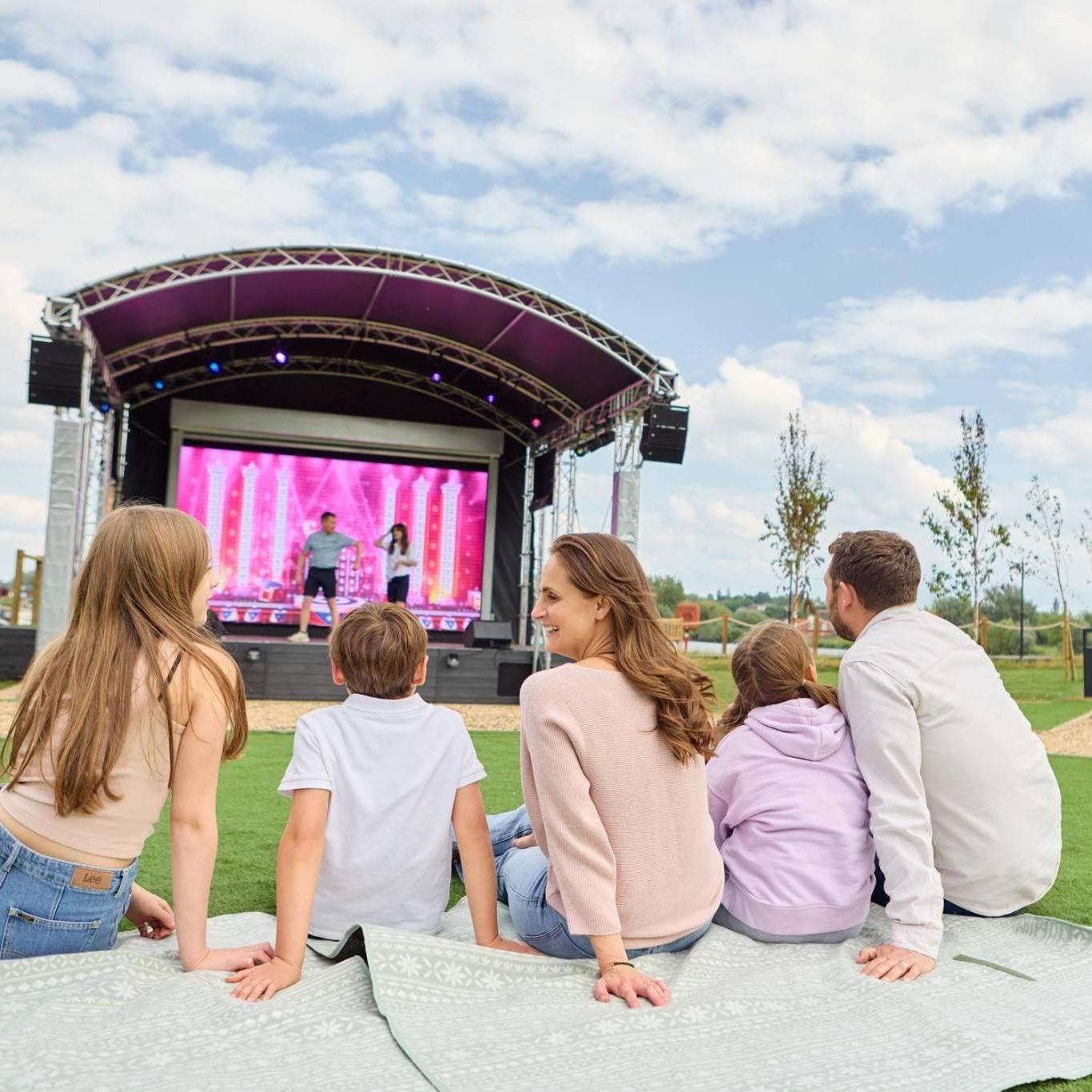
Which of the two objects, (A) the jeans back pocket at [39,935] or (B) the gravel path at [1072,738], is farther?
(B) the gravel path at [1072,738]

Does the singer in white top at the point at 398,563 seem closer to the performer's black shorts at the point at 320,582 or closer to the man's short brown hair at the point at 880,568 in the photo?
the performer's black shorts at the point at 320,582

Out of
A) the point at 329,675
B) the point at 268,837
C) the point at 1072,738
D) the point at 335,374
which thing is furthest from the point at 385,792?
the point at 335,374

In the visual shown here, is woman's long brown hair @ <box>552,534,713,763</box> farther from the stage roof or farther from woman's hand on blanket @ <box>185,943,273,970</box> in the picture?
the stage roof

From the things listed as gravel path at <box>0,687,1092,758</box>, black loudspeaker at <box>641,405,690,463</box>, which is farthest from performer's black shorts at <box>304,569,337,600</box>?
black loudspeaker at <box>641,405,690,463</box>

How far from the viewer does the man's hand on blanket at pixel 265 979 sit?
5.61 feet

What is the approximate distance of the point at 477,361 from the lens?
1131 cm

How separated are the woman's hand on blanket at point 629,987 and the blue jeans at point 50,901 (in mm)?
926

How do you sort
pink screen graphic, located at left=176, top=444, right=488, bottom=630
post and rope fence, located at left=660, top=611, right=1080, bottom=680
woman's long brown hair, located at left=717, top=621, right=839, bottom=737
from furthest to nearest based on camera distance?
post and rope fence, located at left=660, top=611, right=1080, bottom=680 < pink screen graphic, located at left=176, top=444, right=488, bottom=630 < woman's long brown hair, located at left=717, top=621, right=839, bottom=737

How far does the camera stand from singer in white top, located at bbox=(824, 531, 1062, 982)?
2.03m

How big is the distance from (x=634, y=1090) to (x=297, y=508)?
11.4m

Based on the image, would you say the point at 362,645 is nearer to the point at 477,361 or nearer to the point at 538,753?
the point at 538,753

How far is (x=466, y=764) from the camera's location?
2014 millimetres

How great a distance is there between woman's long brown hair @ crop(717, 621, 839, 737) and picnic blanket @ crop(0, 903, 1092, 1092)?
579mm

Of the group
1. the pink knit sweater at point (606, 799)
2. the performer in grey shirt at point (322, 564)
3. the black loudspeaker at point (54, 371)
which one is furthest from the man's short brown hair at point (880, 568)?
the performer in grey shirt at point (322, 564)
